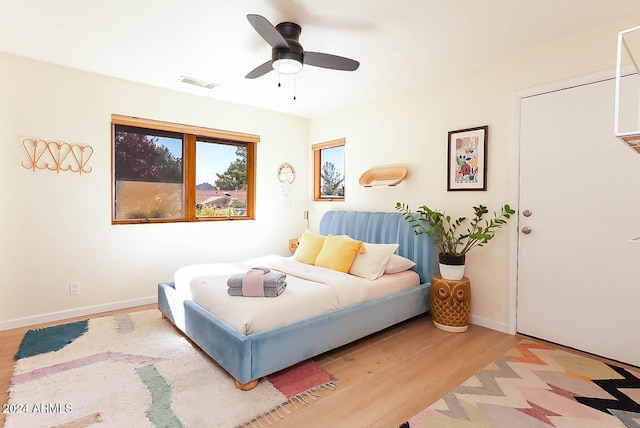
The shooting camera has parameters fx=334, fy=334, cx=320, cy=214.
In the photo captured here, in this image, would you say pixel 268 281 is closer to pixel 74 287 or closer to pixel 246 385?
pixel 246 385

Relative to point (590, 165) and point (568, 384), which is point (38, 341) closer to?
point (568, 384)

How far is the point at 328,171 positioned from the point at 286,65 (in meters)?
2.72

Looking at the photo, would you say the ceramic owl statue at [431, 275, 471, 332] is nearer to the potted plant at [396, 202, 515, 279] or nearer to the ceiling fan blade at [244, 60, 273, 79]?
the potted plant at [396, 202, 515, 279]

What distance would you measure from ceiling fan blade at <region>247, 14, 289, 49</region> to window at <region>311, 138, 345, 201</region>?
8.21 ft

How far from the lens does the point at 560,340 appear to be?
279cm

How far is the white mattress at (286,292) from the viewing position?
2.24 metres

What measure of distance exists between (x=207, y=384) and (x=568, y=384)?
238cm

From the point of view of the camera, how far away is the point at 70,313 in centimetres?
340

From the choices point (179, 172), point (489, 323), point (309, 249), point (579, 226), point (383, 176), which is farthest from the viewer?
point (179, 172)

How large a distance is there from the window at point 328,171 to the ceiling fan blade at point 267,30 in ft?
8.21

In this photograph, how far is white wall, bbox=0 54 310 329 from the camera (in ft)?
10.2

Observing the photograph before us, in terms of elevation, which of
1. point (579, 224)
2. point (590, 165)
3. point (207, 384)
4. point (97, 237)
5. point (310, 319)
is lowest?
point (207, 384)

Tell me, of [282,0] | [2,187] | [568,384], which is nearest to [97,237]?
[2,187]

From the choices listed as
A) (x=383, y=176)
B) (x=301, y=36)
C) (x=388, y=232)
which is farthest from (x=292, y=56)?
(x=388, y=232)
